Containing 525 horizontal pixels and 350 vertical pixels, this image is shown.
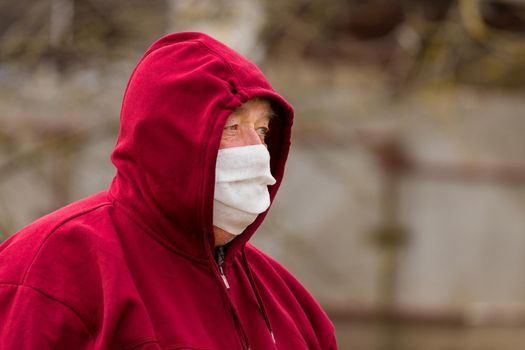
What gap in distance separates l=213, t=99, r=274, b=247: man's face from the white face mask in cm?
2

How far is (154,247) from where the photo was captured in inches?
83.1

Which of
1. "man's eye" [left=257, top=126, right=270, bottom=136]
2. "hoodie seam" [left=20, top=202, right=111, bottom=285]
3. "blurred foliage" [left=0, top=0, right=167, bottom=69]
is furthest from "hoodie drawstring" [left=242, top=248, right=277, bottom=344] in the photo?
"blurred foliage" [left=0, top=0, right=167, bottom=69]

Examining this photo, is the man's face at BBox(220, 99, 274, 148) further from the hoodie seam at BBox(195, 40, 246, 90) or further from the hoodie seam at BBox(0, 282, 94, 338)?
the hoodie seam at BBox(0, 282, 94, 338)

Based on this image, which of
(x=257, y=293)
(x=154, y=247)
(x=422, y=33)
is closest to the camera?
(x=154, y=247)

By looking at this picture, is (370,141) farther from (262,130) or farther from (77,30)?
(262,130)

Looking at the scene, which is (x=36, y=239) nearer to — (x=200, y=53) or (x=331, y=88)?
(x=200, y=53)

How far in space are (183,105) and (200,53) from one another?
0.15 meters

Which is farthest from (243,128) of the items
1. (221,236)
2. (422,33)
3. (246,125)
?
(422,33)

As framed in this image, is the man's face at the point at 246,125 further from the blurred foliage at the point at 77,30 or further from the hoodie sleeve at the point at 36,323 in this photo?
the blurred foliage at the point at 77,30

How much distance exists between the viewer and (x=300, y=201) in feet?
25.5

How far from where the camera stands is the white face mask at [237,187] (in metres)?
2.17

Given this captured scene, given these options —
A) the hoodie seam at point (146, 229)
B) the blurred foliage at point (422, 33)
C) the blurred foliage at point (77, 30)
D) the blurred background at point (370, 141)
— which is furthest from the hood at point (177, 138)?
the blurred foliage at point (422, 33)

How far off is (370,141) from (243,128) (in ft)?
18.9

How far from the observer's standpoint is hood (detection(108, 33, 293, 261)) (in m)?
2.08
